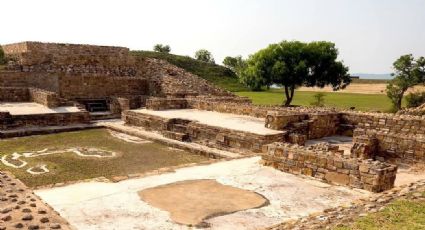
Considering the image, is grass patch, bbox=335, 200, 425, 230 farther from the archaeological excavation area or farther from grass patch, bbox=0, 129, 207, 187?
grass patch, bbox=0, 129, 207, 187

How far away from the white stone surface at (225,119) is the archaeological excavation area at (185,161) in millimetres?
39

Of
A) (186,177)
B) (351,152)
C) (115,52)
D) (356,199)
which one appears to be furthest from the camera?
(115,52)

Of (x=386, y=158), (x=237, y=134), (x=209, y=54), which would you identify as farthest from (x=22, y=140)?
(x=209, y=54)

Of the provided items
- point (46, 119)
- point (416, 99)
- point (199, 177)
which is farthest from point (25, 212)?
point (416, 99)

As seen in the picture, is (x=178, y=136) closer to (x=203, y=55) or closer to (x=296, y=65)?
(x=296, y=65)

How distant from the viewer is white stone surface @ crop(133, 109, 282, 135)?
11.9 meters

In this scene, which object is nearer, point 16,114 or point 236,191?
point 236,191

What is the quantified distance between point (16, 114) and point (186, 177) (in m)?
10.3

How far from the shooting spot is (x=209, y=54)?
259 feet

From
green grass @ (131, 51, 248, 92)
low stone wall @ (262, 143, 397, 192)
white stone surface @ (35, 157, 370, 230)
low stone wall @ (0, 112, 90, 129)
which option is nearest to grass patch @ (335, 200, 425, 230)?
white stone surface @ (35, 157, 370, 230)

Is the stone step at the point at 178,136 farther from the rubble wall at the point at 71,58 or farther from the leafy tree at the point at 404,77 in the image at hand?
the leafy tree at the point at 404,77

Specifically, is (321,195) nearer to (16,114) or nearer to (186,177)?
(186,177)

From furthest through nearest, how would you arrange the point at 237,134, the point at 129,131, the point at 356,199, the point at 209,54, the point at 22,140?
the point at 209,54
the point at 129,131
the point at 22,140
the point at 237,134
the point at 356,199

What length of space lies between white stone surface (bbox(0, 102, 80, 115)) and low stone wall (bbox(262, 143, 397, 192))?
10827mm
